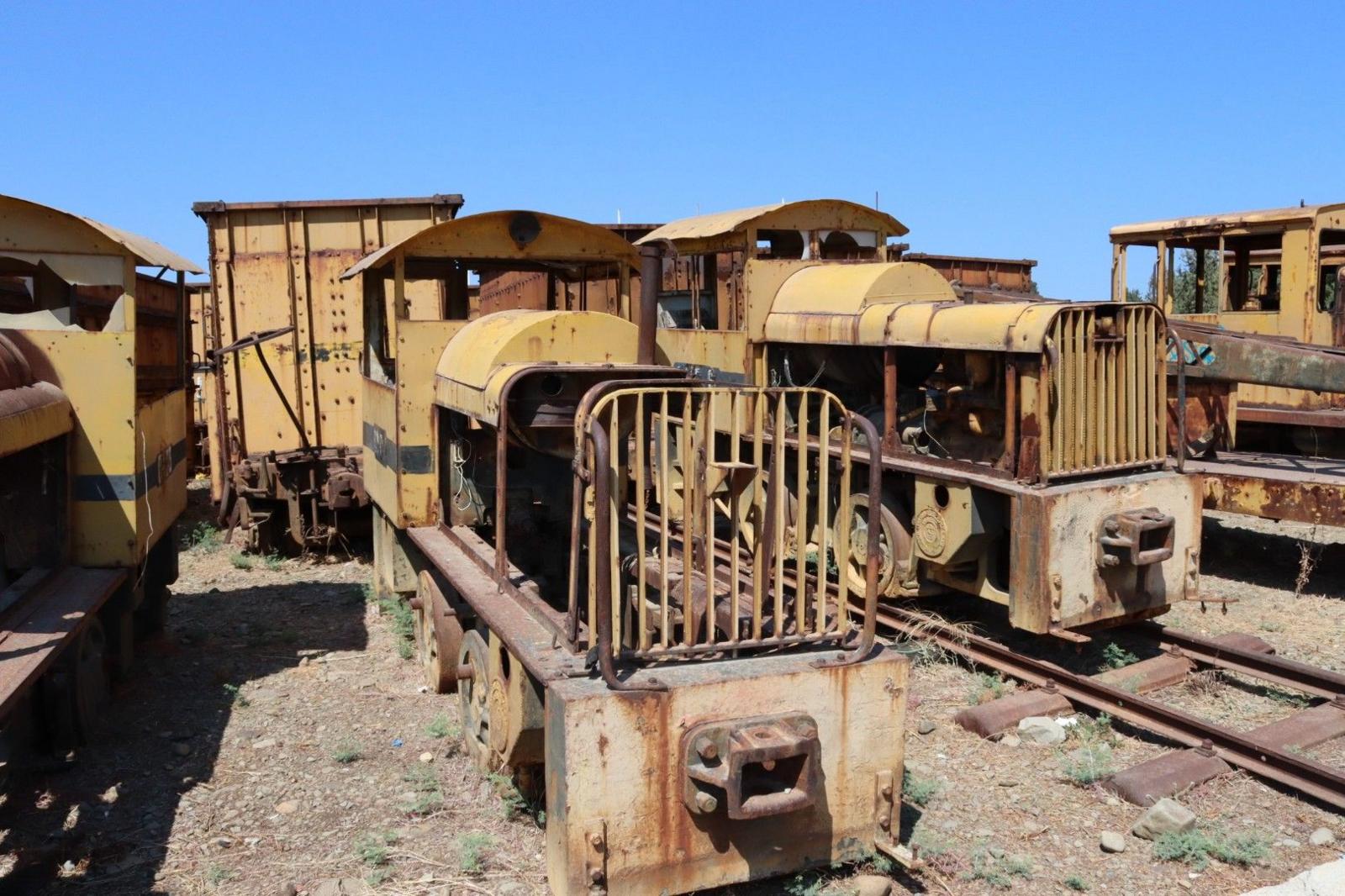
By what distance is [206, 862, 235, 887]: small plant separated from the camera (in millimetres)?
4379

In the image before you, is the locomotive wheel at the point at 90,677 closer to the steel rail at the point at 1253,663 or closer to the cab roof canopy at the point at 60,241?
the cab roof canopy at the point at 60,241

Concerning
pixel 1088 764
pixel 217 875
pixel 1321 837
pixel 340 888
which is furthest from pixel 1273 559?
pixel 217 875

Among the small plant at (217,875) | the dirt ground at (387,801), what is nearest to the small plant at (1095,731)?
the dirt ground at (387,801)

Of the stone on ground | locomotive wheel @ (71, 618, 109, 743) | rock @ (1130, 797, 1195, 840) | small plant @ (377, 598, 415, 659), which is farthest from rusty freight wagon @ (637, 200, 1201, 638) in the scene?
locomotive wheel @ (71, 618, 109, 743)

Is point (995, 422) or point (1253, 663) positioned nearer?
point (1253, 663)

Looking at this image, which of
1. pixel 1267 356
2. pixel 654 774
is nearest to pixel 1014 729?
pixel 654 774

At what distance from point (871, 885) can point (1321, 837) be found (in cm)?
193

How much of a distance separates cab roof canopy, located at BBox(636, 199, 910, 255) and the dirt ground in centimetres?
381

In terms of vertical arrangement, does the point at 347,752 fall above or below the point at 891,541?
below

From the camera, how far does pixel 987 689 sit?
21.1 feet

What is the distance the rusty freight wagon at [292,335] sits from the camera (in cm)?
1034

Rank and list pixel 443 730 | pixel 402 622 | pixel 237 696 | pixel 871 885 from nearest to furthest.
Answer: pixel 871 885
pixel 443 730
pixel 237 696
pixel 402 622

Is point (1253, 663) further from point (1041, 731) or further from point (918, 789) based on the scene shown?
point (918, 789)

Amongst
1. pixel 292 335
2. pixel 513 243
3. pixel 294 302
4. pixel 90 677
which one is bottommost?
pixel 90 677
